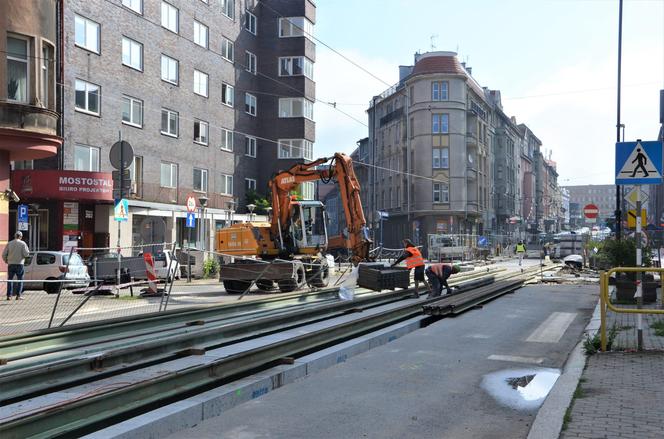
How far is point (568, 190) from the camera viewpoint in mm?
198375

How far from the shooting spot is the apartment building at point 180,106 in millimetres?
29844

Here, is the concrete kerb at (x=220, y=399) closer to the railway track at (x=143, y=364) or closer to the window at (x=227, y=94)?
the railway track at (x=143, y=364)

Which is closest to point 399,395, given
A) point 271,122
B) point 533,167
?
point 271,122

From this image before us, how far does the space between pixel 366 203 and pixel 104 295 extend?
218 ft

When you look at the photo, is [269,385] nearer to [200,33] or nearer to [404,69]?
[200,33]

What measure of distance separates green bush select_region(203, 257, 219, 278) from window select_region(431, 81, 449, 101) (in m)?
40.5

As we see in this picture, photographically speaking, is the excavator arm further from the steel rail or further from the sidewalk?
the sidewalk

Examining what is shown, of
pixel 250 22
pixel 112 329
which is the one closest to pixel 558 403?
pixel 112 329

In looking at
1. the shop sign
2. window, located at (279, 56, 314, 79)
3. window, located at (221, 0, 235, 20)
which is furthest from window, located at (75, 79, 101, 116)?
window, located at (279, 56, 314, 79)

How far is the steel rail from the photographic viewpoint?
30.8 feet

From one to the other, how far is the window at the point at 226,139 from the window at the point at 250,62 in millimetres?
4989

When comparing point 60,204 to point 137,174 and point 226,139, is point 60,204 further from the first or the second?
point 226,139

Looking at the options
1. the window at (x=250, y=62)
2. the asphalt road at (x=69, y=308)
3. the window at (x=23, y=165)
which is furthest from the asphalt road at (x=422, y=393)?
the window at (x=250, y=62)

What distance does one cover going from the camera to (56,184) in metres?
27.4
